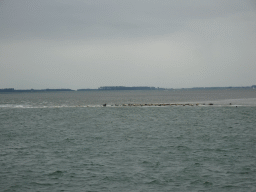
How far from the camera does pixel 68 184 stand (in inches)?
763

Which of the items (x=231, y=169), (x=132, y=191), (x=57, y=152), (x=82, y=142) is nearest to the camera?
(x=132, y=191)

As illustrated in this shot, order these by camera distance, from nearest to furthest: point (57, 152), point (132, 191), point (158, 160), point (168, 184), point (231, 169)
Answer: point (132, 191), point (168, 184), point (231, 169), point (158, 160), point (57, 152)

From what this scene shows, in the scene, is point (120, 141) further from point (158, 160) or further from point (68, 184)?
point (68, 184)

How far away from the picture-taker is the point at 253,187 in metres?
18.3

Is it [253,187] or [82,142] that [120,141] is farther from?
[253,187]

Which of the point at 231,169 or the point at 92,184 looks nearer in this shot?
the point at 92,184

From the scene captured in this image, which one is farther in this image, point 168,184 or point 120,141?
point 120,141

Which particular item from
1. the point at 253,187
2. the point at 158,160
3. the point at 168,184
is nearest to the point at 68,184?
the point at 168,184

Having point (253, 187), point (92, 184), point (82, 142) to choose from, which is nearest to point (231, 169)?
point (253, 187)

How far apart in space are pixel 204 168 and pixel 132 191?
7352 millimetres

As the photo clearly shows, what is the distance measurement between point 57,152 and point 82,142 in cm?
610

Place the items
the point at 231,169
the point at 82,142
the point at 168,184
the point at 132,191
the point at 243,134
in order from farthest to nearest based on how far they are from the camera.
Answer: the point at 243,134 → the point at 82,142 → the point at 231,169 → the point at 168,184 → the point at 132,191

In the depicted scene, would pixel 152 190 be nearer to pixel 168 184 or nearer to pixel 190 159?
pixel 168 184

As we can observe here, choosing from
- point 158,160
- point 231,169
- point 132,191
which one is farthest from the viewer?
point 158,160
